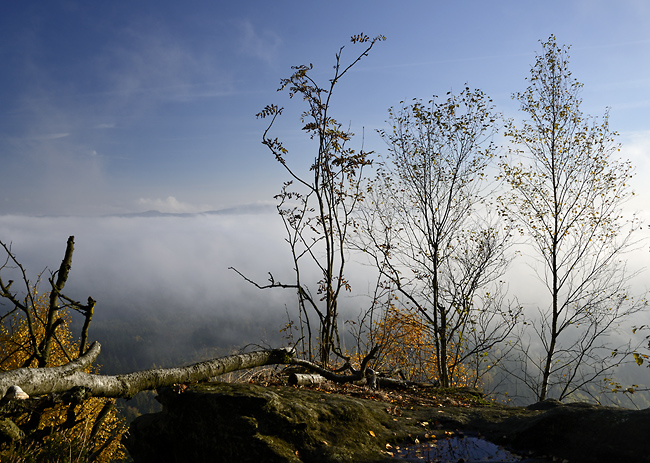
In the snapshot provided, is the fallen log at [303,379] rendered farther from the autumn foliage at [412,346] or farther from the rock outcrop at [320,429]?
the autumn foliage at [412,346]

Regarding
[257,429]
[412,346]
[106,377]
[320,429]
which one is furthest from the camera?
[412,346]

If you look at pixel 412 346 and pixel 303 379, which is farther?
pixel 412 346

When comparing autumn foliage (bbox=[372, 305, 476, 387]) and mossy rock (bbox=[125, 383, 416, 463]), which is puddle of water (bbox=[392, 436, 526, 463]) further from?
autumn foliage (bbox=[372, 305, 476, 387])

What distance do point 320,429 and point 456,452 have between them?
1.26 meters

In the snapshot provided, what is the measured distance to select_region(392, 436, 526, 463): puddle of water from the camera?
351 centimetres

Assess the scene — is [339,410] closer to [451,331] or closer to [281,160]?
[281,160]

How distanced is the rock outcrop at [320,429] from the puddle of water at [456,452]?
0.15m

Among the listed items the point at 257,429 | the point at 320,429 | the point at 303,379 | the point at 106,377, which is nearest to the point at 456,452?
the point at 320,429

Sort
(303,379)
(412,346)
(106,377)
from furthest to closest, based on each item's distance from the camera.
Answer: (412,346), (303,379), (106,377)

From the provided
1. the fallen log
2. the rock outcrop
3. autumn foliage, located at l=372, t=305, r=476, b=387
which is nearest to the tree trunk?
the rock outcrop

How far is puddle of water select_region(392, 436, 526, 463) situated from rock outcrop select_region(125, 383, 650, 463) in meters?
0.15

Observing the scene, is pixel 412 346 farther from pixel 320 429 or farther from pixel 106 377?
pixel 106 377

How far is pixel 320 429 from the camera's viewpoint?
12.4 ft

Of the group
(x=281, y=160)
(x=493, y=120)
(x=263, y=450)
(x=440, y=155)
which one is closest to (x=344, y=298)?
(x=281, y=160)
